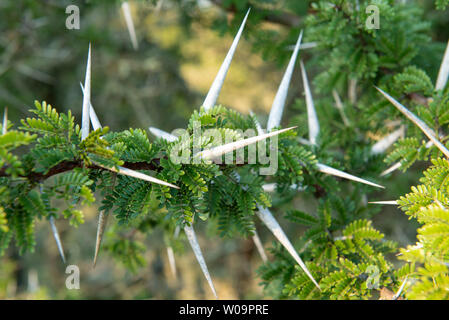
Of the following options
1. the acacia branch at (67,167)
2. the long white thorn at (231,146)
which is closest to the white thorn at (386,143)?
the long white thorn at (231,146)

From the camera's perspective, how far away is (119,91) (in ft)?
15.0

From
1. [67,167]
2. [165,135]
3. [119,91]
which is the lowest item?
[67,167]

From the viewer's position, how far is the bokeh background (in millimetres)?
3615

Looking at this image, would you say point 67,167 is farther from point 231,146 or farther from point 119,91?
point 119,91

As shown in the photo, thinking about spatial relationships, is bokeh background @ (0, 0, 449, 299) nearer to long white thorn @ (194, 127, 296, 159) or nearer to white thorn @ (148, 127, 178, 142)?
white thorn @ (148, 127, 178, 142)

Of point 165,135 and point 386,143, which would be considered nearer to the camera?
point 165,135

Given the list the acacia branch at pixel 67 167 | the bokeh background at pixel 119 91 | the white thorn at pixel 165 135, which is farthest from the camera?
the bokeh background at pixel 119 91

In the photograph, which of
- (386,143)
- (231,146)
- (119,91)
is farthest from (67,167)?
(119,91)

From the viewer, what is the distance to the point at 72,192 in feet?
3.27

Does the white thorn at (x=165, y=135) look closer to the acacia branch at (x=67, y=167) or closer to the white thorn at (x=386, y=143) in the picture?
the acacia branch at (x=67, y=167)

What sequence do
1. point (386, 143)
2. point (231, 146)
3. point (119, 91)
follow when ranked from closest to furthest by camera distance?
point (231, 146), point (386, 143), point (119, 91)

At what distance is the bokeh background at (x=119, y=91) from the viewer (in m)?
3.62
